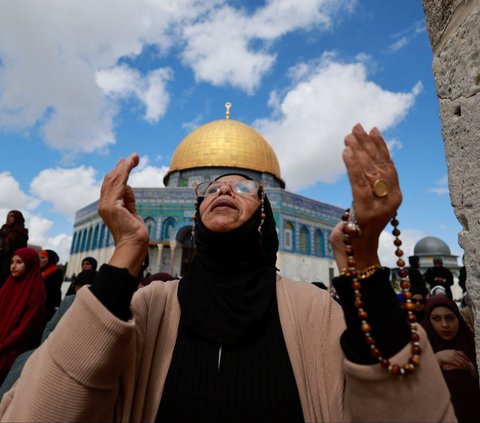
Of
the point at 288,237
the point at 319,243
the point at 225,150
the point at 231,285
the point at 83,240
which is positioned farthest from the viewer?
the point at 83,240

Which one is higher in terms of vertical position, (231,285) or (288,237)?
(288,237)

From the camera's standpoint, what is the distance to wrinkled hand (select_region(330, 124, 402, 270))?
2.47ft

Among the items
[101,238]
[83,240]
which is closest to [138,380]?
[101,238]

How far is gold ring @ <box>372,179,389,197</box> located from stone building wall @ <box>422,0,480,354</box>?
0.39 m

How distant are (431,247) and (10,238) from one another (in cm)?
2770

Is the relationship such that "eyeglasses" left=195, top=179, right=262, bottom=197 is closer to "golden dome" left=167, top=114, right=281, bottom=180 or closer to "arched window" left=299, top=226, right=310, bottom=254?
"arched window" left=299, top=226, right=310, bottom=254

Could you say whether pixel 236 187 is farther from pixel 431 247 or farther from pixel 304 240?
pixel 431 247

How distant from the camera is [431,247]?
25578 mm

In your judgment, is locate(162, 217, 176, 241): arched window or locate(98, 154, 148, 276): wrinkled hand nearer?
locate(98, 154, 148, 276): wrinkled hand

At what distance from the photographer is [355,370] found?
29.9 inches

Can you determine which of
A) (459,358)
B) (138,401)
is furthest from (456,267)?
(138,401)

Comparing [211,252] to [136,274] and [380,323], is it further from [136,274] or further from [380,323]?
[380,323]

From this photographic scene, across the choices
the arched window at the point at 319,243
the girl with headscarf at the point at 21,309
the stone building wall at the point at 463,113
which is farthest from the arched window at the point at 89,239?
the stone building wall at the point at 463,113

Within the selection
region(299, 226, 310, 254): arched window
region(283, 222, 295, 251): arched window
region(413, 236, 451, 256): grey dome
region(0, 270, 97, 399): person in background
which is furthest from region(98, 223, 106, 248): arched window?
A: region(413, 236, 451, 256): grey dome
